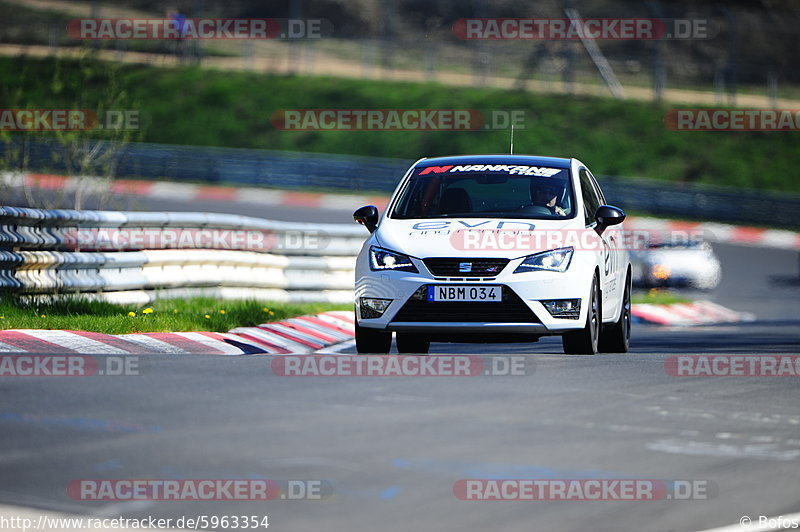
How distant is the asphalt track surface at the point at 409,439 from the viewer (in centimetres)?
572

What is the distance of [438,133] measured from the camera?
44812mm

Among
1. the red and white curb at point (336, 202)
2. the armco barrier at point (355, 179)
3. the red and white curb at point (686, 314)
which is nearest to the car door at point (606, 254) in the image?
the red and white curb at point (686, 314)

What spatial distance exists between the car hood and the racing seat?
0.29 meters

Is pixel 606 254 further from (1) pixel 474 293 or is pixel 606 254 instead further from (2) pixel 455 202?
(1) pixel 474 293

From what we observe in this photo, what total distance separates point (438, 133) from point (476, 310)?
3439cm

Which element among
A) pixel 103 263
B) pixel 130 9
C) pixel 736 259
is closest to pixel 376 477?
pixel 103 263

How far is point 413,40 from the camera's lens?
5062cm

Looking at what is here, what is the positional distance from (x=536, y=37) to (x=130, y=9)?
20.8 meters

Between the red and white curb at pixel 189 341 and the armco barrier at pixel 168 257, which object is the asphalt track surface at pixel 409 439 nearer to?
the red and white curb at pixel 189 341

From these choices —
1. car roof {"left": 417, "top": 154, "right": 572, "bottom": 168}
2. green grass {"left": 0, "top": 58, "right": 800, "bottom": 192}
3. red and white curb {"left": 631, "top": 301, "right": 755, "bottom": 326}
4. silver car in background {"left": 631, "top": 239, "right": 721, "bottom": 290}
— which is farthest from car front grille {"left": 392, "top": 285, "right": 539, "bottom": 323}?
green grass {"left": 0, "top": 58, "right": 800, "bottom": 192}

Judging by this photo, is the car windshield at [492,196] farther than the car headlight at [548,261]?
Yes

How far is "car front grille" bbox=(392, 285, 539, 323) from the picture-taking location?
10.7 metres

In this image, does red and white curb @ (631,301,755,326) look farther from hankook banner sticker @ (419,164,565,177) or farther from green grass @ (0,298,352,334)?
hankook banner sticker @ (419,164,565,177)

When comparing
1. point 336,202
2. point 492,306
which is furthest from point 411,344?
point 336,202
